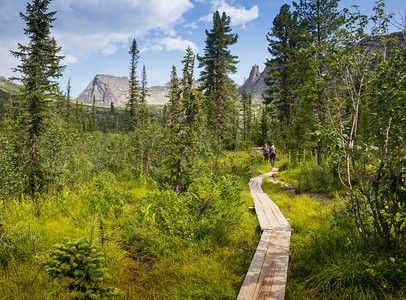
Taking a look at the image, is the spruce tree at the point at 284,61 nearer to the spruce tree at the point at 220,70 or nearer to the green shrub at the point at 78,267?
the spruce tree at the point at 220,70

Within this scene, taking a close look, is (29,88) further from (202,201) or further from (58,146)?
(202,201)

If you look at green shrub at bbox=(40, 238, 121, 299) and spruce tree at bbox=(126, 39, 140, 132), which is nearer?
green shrub at bbox=(40, 238, 121, 299)

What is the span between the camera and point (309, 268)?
3166 mm

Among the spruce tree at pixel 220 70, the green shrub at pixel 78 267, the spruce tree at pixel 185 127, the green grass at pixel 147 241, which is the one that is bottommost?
the green grass at pixel 147 241

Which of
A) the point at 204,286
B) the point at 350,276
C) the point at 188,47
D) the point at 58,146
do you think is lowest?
the point at 204,286

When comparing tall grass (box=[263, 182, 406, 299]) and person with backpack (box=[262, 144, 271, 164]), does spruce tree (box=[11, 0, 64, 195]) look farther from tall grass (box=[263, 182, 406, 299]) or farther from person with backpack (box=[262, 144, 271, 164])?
person with backpack (box=[262, 144, 271, 164])

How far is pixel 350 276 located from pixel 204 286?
1.92 m

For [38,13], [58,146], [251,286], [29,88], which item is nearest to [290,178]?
[251,286]

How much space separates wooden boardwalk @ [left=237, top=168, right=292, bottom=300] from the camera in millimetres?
2578

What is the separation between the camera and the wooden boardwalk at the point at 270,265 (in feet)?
8.46

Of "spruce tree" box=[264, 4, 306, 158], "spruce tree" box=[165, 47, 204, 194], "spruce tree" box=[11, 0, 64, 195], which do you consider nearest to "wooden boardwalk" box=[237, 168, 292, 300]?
"spruce tree" box=[165, 47, 204, 194]

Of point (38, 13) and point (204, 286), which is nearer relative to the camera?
point (204, 286)

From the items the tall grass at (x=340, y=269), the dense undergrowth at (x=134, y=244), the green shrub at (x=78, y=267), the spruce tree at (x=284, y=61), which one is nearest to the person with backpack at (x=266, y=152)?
the spruce tree at (x=284, y=61)

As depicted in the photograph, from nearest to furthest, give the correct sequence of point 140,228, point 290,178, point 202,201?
1. point 140,228
2. point 202,201
3. point 290,178
